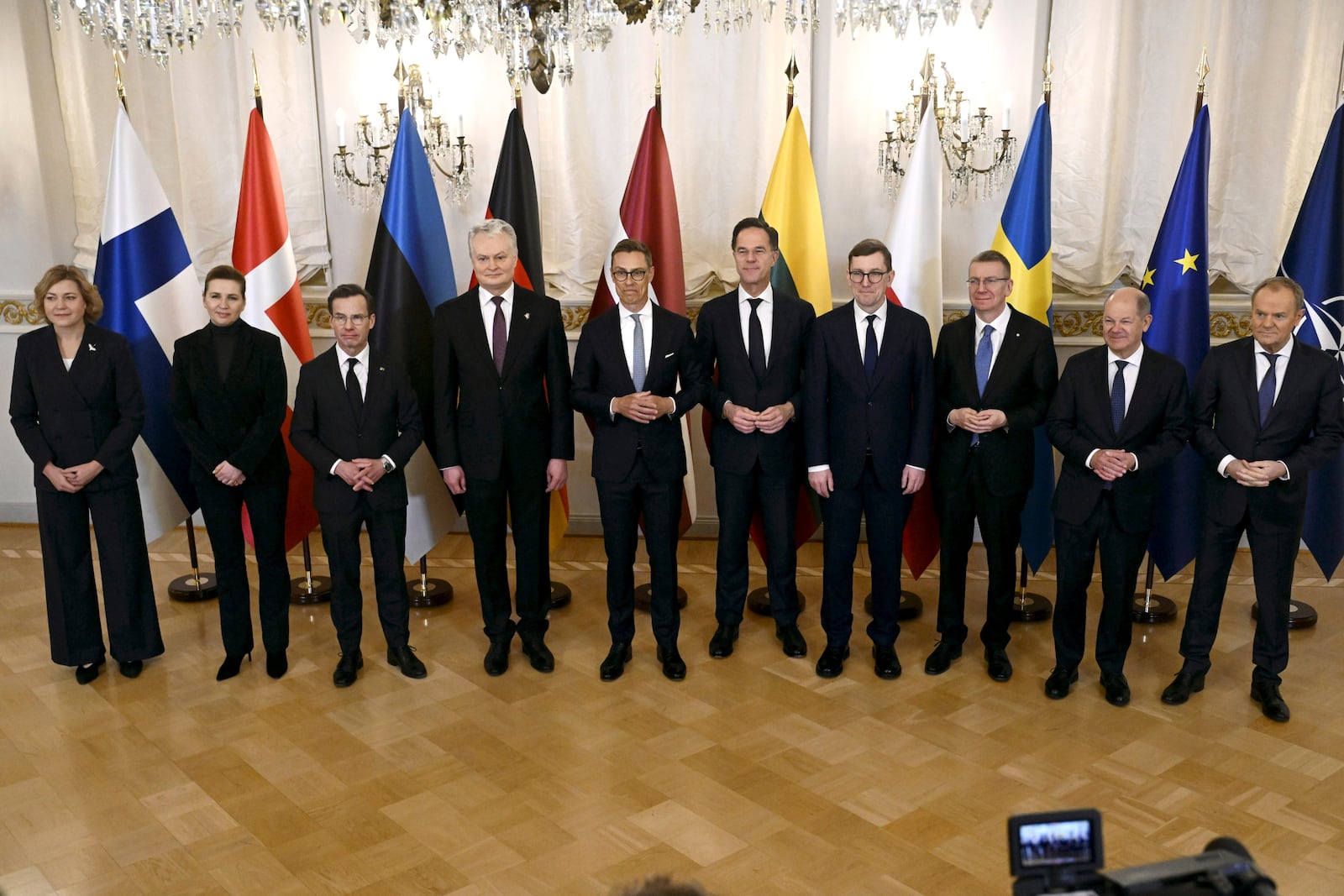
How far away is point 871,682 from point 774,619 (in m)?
0.56

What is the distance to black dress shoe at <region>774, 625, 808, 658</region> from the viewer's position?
4.39 meters

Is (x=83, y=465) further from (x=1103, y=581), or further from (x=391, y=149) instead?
(x=1103, y=581)

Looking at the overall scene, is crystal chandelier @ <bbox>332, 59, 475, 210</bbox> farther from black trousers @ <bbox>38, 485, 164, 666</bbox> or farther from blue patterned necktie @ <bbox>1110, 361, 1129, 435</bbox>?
blue patterned necktie @ <bbox>1110, 361, 1129, 435</bbox>

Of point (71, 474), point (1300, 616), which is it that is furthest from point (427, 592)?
point (1300, 616)

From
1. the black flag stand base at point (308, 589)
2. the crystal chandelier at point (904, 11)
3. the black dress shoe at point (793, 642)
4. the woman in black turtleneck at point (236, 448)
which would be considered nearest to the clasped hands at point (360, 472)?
the woman in black turtleneck at point (236, 448)

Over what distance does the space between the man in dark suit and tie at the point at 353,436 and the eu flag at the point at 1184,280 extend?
9.98ft

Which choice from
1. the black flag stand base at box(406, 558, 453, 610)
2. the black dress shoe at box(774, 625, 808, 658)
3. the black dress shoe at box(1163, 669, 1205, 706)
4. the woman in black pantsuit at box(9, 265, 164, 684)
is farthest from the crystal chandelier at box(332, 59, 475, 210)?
the black dress shoe at box(1163, 669, 1205, 706)

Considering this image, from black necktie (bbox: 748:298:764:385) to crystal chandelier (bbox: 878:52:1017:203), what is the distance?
1498 mm

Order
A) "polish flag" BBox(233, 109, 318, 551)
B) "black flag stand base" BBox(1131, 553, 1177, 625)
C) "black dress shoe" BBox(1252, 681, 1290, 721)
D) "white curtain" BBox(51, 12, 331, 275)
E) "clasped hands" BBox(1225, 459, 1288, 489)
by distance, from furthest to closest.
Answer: "white curtain" BBox(51, 12, 331, 275) < "polish flag" BBox(233, 109, 318, 551) < "black flag stand base" BBox(1131, 553, 1177, 625) < "black dress shoe" BBox(1252, 681, 1290, 721) < "clasped hands" BBox(1225, 459, 1288, 489)

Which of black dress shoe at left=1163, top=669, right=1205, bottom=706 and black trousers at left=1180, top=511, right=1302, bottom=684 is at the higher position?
black trousers at left=1180, top=511, right=1302, bottom=684

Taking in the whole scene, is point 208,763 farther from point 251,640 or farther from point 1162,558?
point 1162,558

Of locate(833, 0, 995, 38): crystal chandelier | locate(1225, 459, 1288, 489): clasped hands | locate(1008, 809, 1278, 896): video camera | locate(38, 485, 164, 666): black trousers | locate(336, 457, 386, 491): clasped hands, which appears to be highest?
locate(833, 0, 995, 38): crystal chandelier

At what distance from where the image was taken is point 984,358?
406cm

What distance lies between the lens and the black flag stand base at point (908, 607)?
486cm
